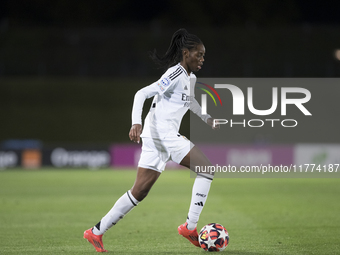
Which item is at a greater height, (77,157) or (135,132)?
(135,132)

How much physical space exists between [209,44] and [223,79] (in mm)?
3772

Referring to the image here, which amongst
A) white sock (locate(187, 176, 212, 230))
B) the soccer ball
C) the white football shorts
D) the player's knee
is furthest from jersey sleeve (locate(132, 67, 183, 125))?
the soccer ball

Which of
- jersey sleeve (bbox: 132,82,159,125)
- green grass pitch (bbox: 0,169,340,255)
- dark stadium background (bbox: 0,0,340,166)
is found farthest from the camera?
dark stadium background (bbox: 0,0,340,166)

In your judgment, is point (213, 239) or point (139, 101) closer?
point (139, 101)

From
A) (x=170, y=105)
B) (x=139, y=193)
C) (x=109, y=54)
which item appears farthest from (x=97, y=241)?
(x=109, y=54)

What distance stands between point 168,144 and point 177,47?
3.79ft

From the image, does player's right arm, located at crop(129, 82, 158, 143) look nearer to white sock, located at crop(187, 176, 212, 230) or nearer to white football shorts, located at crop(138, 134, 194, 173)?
white football shorts, located at crop(138, 134, 194, 173)

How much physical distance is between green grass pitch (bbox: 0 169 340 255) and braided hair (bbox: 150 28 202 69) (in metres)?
2.18

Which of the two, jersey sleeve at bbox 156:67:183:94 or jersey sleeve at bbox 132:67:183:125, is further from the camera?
jersey sleeve at bbox 156:67:183:94

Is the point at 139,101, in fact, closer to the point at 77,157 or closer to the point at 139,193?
the point at 139,193

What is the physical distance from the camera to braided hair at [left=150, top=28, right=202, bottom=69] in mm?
A: 5637

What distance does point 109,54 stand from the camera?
103 ft

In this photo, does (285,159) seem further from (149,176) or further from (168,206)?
(149,176)

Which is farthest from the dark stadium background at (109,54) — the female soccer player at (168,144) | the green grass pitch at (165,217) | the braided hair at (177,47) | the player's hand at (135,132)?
the player's hand at (135,132)
